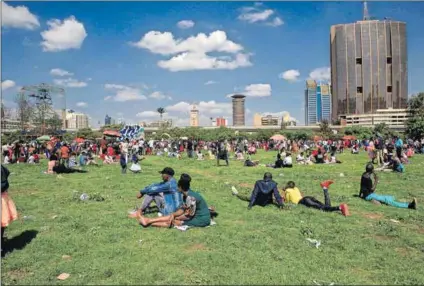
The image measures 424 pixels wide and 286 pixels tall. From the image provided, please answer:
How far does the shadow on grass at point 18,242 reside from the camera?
7.78 metres

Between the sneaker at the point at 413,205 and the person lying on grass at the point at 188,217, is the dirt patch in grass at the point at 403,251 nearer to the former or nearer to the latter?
the person lying on grass at the point at 188,217

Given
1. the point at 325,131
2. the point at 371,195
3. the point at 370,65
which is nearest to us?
the point at 371,195

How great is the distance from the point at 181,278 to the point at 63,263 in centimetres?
222

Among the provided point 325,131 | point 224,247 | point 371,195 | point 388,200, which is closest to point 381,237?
point 224,247

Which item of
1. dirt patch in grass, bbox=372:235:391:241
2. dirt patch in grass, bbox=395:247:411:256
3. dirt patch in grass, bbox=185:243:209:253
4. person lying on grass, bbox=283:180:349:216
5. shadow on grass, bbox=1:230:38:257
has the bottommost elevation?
dirt patch in grass, bbox=395:247:411:256

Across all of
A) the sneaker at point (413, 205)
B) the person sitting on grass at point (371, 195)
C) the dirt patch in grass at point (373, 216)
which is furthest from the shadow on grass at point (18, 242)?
the sneaker at point (413, 205)

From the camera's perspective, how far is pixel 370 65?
172 m

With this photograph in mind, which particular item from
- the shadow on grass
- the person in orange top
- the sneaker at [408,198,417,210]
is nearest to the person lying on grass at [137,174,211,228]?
the shadow on grass

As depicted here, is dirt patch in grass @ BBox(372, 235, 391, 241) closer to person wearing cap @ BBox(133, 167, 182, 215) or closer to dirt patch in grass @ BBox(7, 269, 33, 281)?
person wearing cap @ BBox(133, 167, 182, 215)

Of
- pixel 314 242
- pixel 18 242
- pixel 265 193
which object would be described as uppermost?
pixel 265 193

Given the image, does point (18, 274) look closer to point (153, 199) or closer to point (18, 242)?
point (18, 242)

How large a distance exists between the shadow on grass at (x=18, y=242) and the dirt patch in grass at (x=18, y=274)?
0.92 meters

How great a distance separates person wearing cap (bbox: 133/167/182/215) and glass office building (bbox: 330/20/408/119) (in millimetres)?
176967

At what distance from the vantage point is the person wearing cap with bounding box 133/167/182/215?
10.1m
